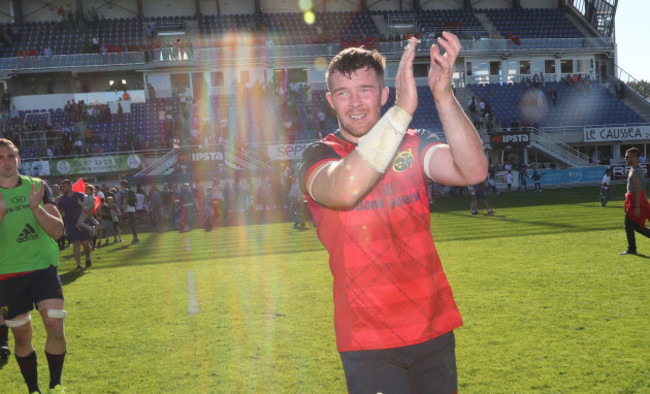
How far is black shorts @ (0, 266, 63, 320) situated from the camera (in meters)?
5.43

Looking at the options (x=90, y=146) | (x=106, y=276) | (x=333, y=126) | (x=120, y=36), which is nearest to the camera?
(x=106, y=276)

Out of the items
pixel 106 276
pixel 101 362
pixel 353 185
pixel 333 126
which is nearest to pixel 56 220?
pixel 101 362

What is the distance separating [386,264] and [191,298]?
783 centimetres

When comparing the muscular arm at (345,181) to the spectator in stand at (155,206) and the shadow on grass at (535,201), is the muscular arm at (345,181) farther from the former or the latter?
the spectator in stand at (155,206)

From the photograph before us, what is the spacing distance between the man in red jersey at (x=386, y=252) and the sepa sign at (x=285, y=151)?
31.0 meters

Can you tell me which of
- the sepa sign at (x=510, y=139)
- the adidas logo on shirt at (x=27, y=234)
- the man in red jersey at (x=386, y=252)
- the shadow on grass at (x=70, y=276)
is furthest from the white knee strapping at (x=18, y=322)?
the sepa sign at (x=510, y=139)

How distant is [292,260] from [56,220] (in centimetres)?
840

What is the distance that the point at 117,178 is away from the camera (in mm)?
34375

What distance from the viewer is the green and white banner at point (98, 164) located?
104 ft

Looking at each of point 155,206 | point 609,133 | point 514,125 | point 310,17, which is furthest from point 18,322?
point 310,17

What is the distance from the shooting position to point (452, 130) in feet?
8.30

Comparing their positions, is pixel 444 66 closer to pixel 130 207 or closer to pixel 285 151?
pixel 130 207

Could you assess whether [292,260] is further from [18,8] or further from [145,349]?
[18,8]

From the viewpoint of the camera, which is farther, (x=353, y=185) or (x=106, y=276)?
(x=106, y=276)
